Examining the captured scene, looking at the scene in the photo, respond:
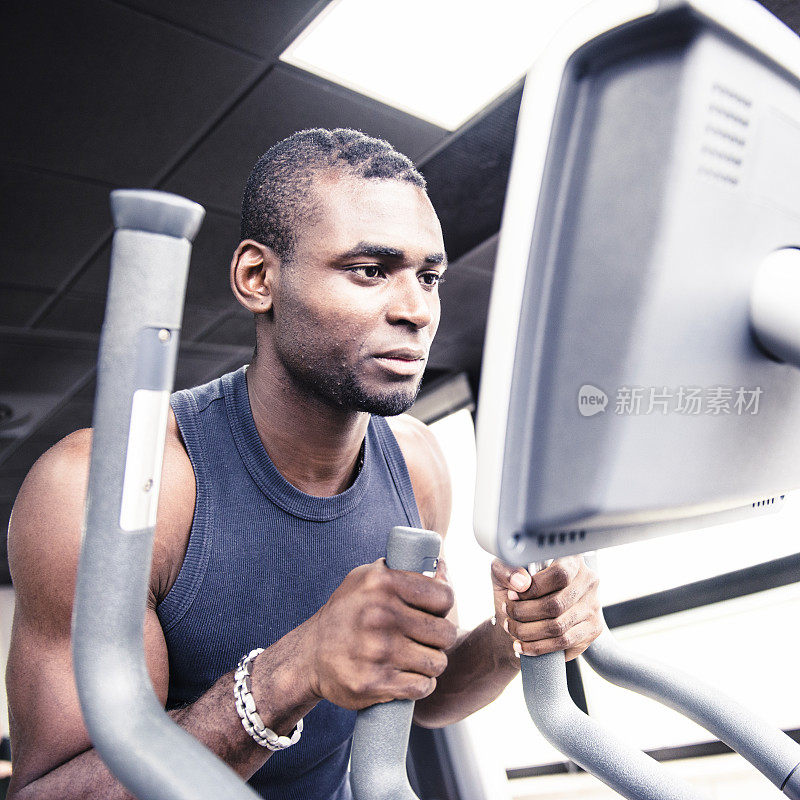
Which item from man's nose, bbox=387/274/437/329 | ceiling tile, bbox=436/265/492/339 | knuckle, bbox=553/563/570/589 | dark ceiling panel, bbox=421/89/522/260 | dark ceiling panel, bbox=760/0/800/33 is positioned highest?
dark ceiling panel, bbox=760/0/800/33

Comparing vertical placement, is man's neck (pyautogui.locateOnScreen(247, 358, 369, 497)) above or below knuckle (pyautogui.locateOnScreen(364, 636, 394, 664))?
above

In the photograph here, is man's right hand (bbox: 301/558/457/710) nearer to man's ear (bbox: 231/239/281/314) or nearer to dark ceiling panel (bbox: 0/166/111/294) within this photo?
man's ear (bbox: 231/239/281/314)

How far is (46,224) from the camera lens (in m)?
2.40

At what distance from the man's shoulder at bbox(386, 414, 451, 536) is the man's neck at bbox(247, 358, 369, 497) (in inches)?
9.3

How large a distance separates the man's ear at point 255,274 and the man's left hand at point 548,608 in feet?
1.81

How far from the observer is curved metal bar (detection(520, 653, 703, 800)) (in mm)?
501

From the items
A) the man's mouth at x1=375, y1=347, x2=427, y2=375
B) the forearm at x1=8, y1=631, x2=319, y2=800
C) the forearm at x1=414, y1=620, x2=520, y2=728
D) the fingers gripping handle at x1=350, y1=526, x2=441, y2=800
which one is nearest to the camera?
the fingers gripping handle at x1=350, y1=526, x2=441, y2=800

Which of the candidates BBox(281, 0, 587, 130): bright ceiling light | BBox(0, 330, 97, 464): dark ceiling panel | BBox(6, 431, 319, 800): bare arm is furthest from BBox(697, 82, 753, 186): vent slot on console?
BBox(0, 330, 97, 464): dark ceiling panel

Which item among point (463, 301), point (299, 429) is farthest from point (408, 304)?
point (463, 301)

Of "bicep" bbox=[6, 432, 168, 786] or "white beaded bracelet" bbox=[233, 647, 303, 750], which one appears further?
"bicep" bbox=[6, 432, 168, 786]

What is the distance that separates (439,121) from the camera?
2.12 metres

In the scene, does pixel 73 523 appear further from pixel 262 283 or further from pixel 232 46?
pixel 232 46

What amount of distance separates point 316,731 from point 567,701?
0.50m

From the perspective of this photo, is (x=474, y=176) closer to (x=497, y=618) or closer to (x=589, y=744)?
(x=497, y=618)
